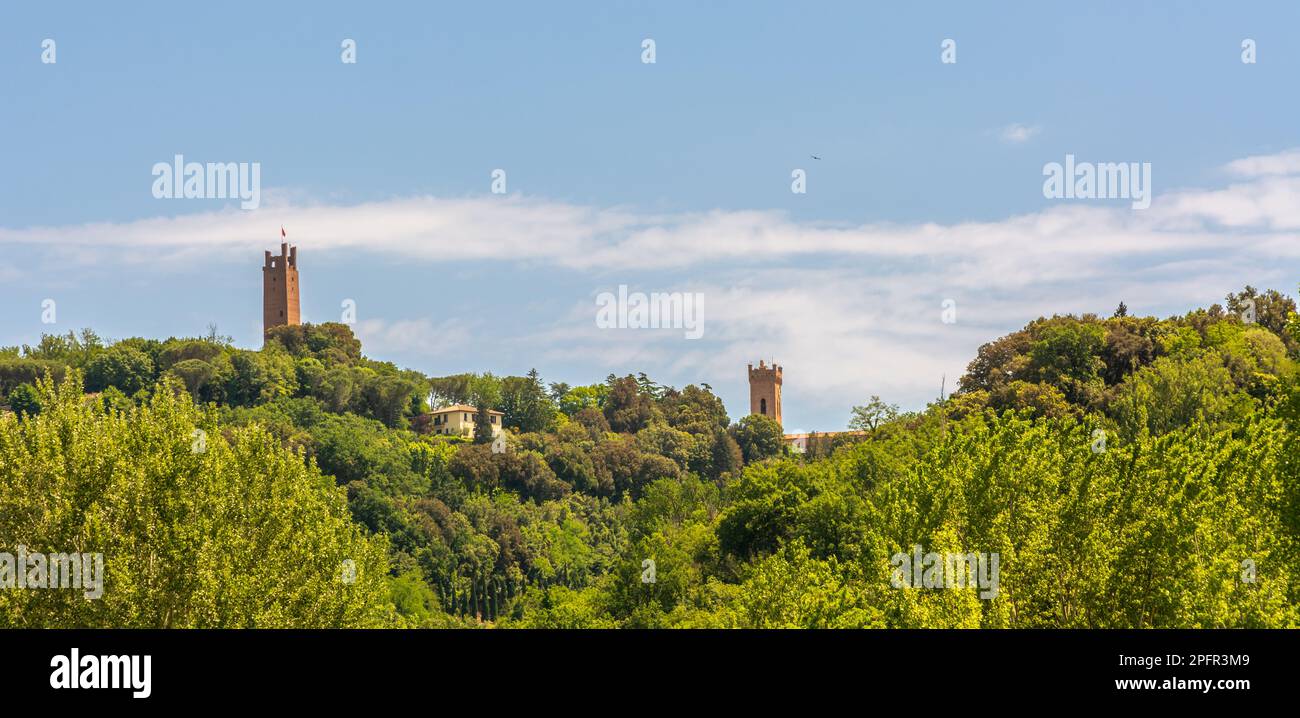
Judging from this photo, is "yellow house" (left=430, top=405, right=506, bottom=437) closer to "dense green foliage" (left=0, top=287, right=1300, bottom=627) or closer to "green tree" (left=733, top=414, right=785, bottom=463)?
"dense green foliage" (left=0, top=287, right=1300, bottom=627)

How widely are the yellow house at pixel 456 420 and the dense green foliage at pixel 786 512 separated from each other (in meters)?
23.7

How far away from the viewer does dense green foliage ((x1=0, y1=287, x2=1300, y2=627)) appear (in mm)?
32156

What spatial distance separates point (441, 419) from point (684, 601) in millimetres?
112751

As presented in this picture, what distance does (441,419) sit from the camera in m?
178

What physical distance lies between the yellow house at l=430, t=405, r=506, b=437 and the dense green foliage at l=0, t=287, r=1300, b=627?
23667 mm

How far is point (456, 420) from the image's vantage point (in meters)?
176

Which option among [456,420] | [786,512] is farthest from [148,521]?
[456,420]

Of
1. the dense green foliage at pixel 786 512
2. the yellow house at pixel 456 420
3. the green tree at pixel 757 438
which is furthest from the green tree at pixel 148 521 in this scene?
the green tree at pixel 757 438

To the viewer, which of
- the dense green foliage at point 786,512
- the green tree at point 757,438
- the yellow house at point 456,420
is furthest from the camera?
the green tree at point 757,438

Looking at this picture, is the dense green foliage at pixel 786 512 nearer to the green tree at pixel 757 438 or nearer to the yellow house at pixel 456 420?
the yellow house at pixel 456 420

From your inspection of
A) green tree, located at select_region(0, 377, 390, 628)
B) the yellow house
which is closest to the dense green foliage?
green tree, located at select_region(0, 377, 390, 628)

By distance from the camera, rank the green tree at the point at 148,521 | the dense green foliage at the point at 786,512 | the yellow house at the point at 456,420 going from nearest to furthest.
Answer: the green tree at the point at 148,521, the dense green foliage at the point at 786,512, the yellow house at the point at 456,420

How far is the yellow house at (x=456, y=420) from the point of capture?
573 feet

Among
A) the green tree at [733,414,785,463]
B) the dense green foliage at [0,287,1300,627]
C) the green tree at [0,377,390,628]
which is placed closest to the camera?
the green tree at [0,377,390,628]
